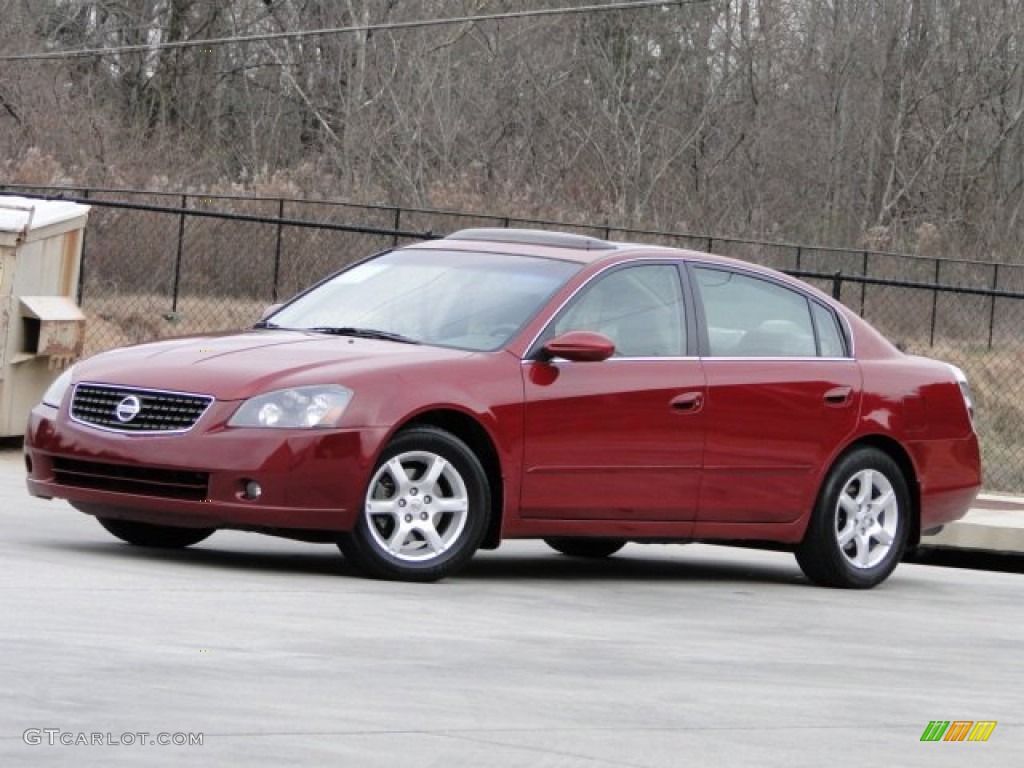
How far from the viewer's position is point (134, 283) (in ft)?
97.3

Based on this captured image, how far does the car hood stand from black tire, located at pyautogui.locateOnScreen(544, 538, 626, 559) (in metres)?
2.46

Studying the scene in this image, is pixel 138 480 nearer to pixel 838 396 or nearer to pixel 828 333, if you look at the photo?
pixel 838 396

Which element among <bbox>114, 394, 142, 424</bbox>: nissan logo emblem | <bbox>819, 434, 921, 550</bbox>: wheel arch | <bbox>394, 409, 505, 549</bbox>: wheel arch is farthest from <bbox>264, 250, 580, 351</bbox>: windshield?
<bbox>819, 434, 921, 550</bbox>: wheel arch

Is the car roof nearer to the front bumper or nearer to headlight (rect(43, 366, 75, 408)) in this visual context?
the front bumper

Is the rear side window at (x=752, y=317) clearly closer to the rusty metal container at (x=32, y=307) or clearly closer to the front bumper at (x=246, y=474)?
the front bumper at (x=246, y=474)

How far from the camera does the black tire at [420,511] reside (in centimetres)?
969

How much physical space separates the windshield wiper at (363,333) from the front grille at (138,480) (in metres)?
1.22

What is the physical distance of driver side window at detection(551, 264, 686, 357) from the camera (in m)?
10.6

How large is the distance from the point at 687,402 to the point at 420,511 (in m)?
1.63

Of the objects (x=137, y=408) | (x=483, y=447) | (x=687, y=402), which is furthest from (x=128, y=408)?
(x=687, y=402)

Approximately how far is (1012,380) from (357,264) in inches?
905

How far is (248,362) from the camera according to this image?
384 inches

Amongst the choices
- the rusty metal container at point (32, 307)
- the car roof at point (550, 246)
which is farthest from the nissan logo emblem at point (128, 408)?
the rusty metal container at point (32, 307)

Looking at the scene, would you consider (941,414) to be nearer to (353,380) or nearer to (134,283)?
(353,380)
